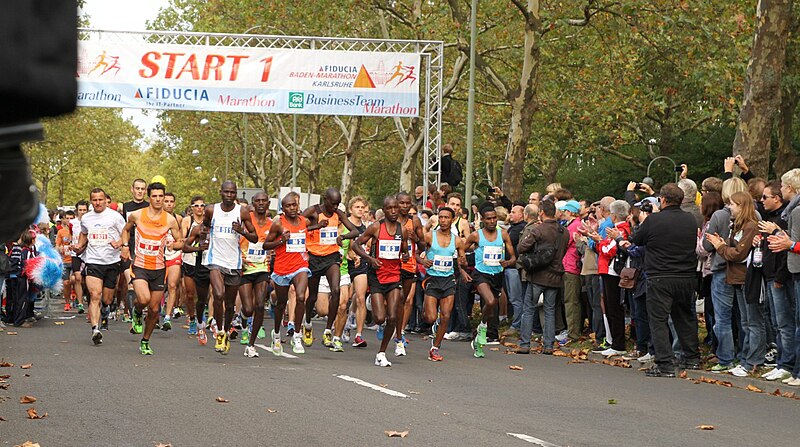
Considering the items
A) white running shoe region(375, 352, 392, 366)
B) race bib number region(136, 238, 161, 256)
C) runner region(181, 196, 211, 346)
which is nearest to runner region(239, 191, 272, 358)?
race bib number region(136, 238, 161, 256)

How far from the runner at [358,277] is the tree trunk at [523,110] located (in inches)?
318

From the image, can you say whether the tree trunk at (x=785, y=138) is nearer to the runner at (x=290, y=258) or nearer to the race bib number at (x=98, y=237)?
the runner at (x=290, y=258)

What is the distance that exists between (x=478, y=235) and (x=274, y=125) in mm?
55722

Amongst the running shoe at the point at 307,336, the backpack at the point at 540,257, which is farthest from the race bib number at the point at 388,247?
the backpack at the point at 540,257

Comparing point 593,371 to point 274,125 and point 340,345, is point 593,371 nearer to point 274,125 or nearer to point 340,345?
point 340,345

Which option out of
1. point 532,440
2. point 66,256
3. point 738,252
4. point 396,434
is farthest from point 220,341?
point 66,256

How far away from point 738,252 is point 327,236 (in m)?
5.81

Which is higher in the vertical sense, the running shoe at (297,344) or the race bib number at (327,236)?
the race bib number at (327,236)

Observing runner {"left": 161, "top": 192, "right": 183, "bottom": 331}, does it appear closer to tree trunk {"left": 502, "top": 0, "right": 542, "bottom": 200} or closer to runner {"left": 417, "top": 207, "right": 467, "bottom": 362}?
runner {"left": 417, "top": 207, "right": 467, "bottom": 362}

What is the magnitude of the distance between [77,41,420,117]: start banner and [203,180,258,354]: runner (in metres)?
11.2

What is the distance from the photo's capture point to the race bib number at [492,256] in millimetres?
17125

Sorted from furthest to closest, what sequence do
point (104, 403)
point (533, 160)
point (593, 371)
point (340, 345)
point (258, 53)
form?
1. point (533, 160)
2. point (258, 53)
3. point (340, 345)
4. point (593, 371)
5. point (104, 403)

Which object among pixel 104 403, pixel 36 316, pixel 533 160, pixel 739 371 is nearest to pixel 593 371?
pixel 739 371

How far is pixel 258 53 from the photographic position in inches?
1076
